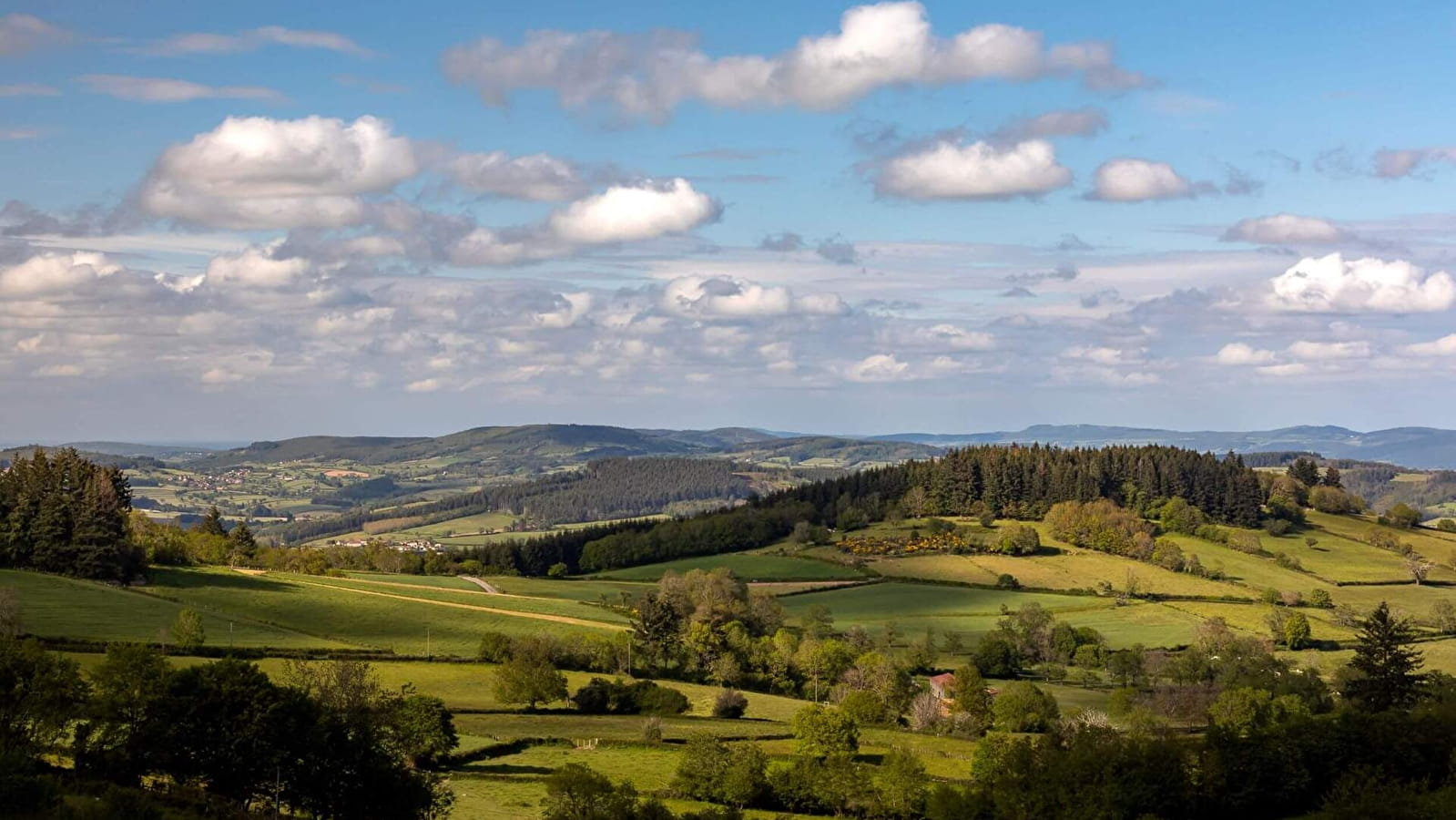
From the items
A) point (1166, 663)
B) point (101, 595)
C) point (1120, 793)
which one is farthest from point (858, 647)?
point (101, 595)

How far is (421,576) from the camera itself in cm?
15588

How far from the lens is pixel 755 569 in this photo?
533 feet

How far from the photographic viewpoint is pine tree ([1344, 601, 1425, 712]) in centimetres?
9384

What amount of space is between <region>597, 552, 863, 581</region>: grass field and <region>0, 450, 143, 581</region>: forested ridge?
61737 mm

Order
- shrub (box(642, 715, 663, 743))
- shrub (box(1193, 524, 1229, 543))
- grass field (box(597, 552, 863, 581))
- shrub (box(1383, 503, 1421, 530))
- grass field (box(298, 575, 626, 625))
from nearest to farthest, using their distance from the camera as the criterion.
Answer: shrub (box(642, 715, 663, 743))
grass field (box(298, 575, 626, 625))
grass field (box(597, 552, 863, 581))
shrub (box(1193, 524, 1229, 543))
shrub (box(1383, 503, 1421, 530))

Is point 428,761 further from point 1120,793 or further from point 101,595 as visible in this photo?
point 101,595

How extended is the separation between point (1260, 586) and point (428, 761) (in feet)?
371

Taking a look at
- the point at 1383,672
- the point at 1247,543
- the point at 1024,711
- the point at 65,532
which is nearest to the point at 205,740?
the point at 1024,711

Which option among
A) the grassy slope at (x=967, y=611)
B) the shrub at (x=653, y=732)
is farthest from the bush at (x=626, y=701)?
the grassy slope at (x=967, y=611)

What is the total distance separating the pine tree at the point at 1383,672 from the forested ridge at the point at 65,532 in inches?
3971

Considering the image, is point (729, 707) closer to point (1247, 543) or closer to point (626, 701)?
point (626, 701)

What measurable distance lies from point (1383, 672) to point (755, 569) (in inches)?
3190

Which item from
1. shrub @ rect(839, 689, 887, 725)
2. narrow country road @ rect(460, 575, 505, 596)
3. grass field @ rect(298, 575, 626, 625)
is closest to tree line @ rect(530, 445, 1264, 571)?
narrow country road @ rect(460, 575, 505, 596)

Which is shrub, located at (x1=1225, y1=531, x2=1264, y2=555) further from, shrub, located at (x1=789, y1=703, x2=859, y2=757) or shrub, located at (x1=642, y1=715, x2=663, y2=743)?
shrub, located at (x1=642, y1=715, x2=663, y2=743)
